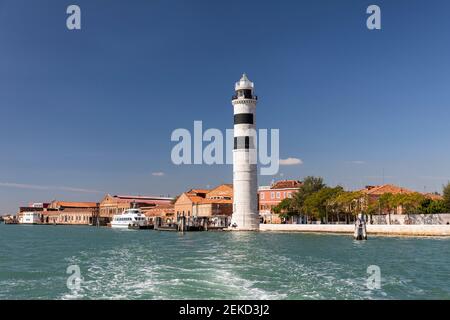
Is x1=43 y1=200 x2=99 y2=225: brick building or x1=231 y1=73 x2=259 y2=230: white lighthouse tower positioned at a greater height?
x1=231 y1=73 x2=259 y2=230: white lighthouse tower

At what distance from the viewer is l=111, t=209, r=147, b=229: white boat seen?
103m

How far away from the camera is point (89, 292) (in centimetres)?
1641

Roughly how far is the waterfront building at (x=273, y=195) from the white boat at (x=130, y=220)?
24868mm

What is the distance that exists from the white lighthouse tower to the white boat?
109 ft

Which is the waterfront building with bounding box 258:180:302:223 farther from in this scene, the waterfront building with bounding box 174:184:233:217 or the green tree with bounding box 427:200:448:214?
the green tree with bounding box 427:200:448:214

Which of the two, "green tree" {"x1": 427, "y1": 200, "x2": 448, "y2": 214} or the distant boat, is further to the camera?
the distant boat

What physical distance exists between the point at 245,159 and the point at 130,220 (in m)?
42.3

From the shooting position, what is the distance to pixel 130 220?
10581 cm
